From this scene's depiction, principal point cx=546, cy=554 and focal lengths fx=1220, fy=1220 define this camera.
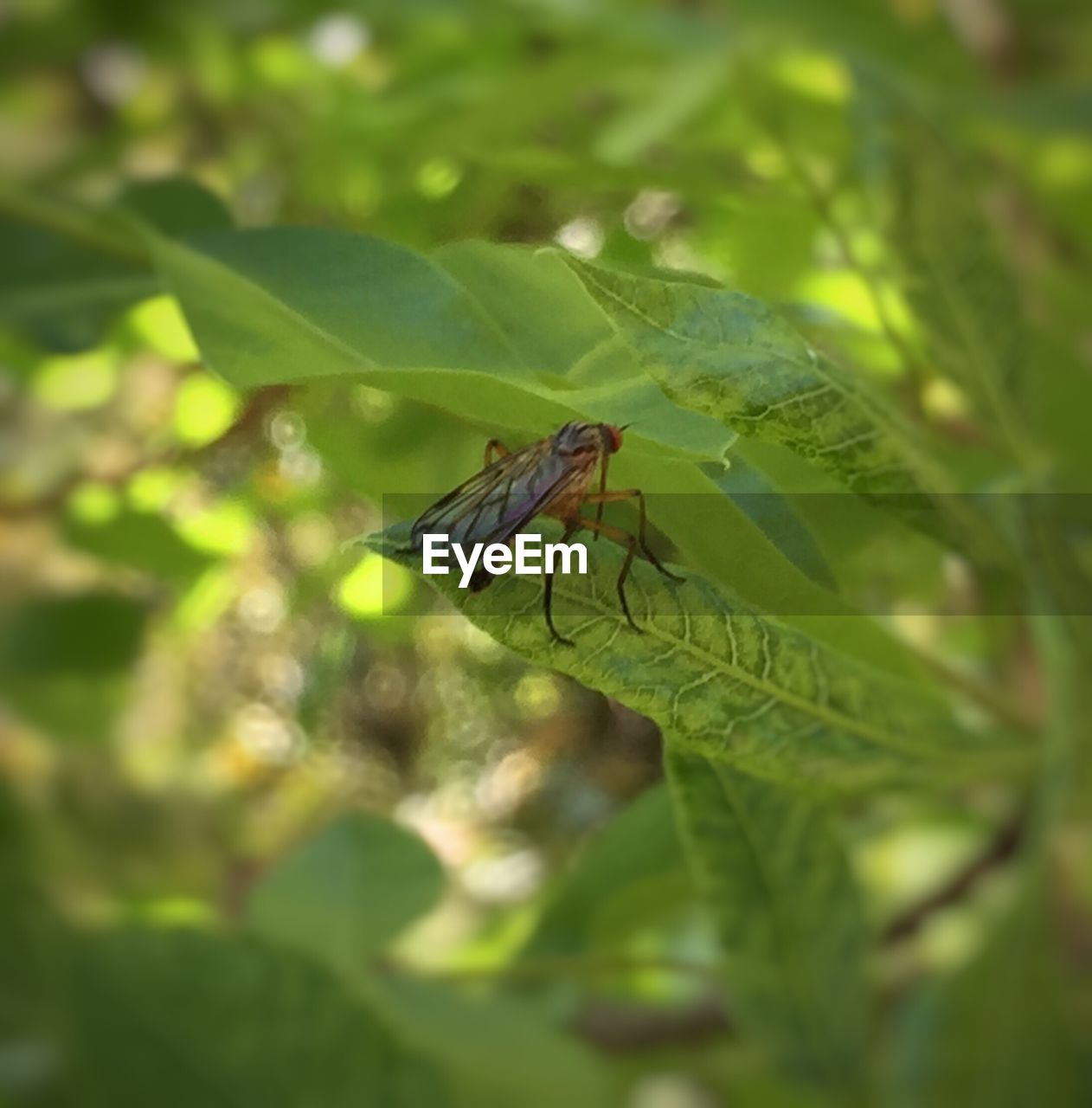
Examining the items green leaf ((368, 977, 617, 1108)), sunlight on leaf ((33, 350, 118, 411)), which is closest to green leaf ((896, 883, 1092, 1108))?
green leaf ((368, 977, 617, 1108))

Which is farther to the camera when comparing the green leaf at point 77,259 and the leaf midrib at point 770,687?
the green leaf at point 77,259

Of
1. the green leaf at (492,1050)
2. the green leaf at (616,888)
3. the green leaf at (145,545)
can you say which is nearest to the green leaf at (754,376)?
the green leaf at (616,888)

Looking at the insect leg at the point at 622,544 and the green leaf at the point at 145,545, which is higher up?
the green leaf at the point at 145,545

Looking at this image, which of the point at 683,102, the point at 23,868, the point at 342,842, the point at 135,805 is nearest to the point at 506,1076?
the point at 342,842

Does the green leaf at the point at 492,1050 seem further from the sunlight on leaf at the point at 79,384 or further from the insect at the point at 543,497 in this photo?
the sunlight on leaf at the point at 79,384

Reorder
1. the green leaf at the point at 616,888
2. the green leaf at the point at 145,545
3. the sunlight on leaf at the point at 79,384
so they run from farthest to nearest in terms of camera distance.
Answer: the sunlight on leaf at the point at 79,384, the green leaf at the point at 145,545, the green leaf at the point at 616,888

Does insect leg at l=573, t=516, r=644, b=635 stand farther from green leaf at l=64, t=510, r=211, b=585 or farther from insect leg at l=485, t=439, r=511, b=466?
green leaf at l=64, t=510, r=211, b=585
